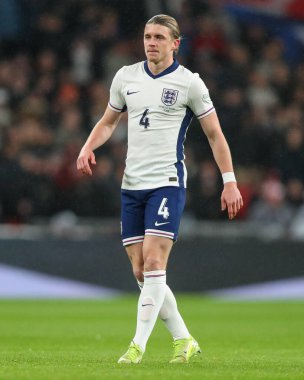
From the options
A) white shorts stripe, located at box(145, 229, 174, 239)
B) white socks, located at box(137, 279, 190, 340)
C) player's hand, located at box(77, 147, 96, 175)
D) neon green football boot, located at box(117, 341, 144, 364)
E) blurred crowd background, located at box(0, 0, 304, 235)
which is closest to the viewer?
neon green football boot, located at box(117, 341, 144, 364)

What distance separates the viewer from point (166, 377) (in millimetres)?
6434

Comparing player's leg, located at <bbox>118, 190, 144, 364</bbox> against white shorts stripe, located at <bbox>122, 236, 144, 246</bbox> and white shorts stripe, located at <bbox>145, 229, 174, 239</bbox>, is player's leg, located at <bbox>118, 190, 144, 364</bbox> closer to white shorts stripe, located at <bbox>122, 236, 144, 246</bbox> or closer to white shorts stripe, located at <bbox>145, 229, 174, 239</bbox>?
white shorts stripe, located at <bbox>122, 236, 144, 246</bbox>

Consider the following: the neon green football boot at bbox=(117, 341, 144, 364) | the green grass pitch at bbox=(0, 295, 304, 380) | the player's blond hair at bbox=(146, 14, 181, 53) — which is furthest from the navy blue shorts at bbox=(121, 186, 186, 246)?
the player's blond hair at bbox=(146, 14, 181, 53)

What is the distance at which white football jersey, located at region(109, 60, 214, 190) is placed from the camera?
7.56 meters

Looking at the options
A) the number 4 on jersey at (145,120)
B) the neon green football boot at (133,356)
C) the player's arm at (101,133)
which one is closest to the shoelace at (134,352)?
the neon green football boot at (133,356)

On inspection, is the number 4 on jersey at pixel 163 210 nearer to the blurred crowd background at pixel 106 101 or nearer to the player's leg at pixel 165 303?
the player's leg at pixel 165 303

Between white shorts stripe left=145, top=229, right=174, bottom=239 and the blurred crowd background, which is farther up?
white shorts stripe left=145, top=229, right=174, bottom=239

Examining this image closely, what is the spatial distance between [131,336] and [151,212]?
3.45 meters

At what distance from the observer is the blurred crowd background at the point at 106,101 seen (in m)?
16.0

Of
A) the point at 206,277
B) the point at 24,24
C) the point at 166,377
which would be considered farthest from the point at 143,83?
the point at 24,24

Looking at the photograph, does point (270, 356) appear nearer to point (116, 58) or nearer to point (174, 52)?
point (174, 52)

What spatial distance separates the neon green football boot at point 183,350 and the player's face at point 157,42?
1.87 meters

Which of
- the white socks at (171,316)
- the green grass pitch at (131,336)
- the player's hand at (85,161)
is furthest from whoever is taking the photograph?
the white socks at (171,316)

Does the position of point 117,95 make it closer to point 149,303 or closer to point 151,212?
point 151,212
